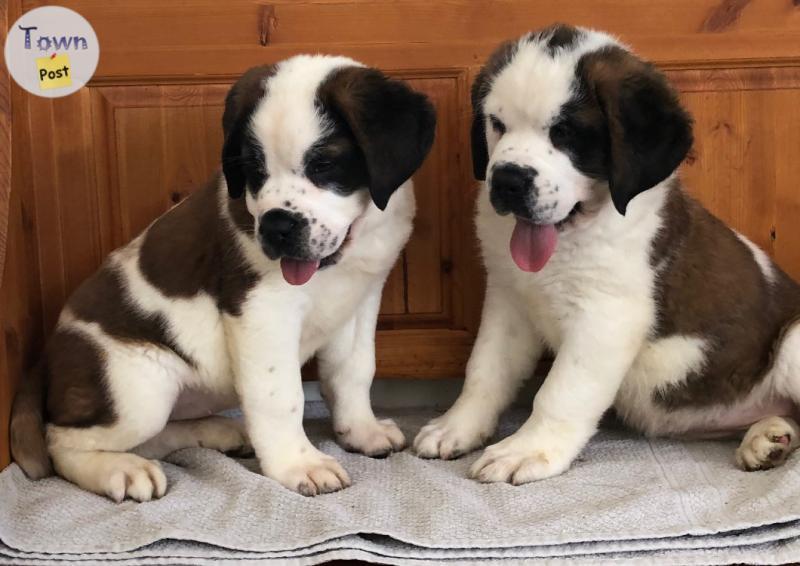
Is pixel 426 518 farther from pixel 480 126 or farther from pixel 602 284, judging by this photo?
pixel 480 126

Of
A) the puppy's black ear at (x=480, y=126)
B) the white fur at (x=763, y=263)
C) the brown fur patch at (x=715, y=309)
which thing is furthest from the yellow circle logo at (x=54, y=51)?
the white fur at (x=763, y=263)

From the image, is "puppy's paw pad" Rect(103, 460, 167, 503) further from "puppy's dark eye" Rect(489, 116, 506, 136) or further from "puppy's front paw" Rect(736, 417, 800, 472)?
"puppy's front paw" Rect(736, 417, 800, 472)

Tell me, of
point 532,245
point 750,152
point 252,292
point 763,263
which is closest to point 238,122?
point 252,292

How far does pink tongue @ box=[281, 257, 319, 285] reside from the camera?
228 centimetres

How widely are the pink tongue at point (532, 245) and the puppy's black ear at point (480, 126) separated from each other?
213mm

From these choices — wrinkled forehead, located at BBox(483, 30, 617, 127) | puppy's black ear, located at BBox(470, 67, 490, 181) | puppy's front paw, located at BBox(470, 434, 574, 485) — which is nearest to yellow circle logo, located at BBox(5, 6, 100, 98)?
puppy's black ear, located at BBox(470, 67, 490, 181)

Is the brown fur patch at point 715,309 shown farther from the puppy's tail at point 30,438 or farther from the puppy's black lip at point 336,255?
the puppy's tail at point 30,438

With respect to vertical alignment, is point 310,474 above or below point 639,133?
below

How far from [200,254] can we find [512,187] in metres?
0.87

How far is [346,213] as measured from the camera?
7.43 feet

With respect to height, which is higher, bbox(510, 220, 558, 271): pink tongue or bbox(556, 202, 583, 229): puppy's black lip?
bbox(556, 202, 583, 229): puppy's black lip

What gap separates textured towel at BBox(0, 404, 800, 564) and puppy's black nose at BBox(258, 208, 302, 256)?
0.61 metres

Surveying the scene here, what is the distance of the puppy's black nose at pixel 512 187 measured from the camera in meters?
2.20

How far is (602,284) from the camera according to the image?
94.9 inches
